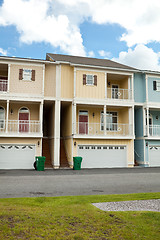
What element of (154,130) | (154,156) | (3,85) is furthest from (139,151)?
(3,85)

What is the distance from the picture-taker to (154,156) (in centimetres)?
2286

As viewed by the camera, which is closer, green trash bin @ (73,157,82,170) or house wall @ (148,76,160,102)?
green trash bin @ (73,157,82,170)

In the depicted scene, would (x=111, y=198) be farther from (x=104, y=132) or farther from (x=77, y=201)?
(x=104, y=132)

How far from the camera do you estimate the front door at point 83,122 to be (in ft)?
70.9

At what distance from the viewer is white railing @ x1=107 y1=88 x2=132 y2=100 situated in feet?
73.2

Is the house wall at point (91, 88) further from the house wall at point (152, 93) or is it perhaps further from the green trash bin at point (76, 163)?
the green trash bin at point (76, 163)

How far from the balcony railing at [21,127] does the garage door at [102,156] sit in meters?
4.04

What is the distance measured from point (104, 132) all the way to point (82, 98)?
3428 millimetres

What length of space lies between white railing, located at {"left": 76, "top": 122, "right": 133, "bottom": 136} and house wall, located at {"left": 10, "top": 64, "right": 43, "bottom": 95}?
184 inches

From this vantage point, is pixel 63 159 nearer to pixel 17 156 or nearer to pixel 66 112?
pixel 17 156

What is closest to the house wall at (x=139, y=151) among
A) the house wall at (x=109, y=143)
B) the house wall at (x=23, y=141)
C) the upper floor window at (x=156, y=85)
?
the house wall at (x=109, y=143)

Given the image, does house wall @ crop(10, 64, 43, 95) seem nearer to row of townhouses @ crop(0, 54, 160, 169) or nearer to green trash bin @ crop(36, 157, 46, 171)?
row of townhouses @ crop(0, 54, 160, 169)

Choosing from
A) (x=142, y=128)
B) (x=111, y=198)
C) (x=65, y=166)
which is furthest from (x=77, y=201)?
(x=142, y=128)

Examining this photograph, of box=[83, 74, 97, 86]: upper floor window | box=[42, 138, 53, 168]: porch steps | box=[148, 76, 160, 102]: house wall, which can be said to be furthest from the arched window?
box=[148, 76, 160, 102]: house wall
